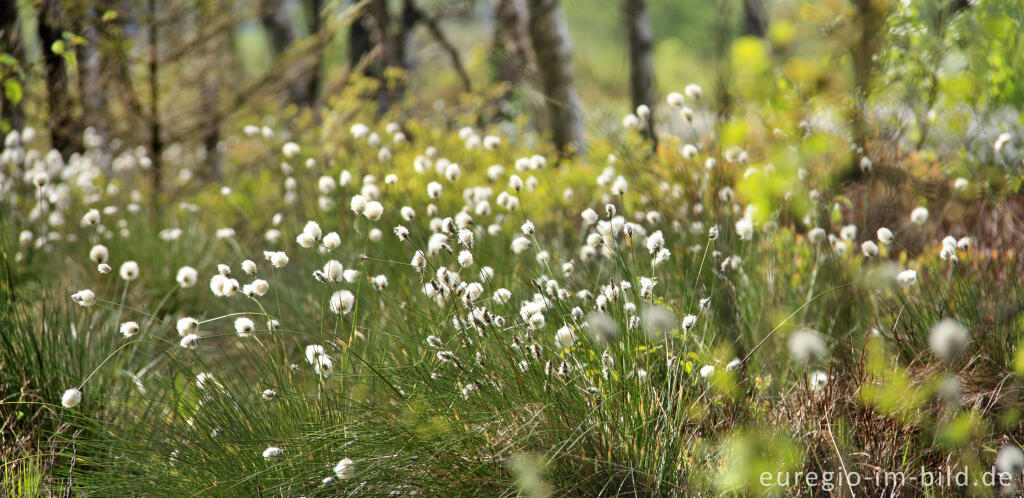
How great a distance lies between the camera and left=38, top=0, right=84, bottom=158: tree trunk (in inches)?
231

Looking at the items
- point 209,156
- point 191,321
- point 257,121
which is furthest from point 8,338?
point 209,156

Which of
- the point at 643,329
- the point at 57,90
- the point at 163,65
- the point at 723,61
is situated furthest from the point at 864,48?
the point at 57,90

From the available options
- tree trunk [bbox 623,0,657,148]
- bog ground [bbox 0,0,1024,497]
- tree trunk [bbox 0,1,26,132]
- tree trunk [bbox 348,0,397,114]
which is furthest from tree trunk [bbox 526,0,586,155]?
tree trunk [bbox 0,1,26,132]

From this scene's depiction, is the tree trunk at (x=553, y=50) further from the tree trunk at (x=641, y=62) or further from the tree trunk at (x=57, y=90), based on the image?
the tree trunk at (x=57, y=90)

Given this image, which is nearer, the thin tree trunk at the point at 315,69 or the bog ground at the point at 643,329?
the bog ground at the point at 643,329

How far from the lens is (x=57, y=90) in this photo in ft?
20.7

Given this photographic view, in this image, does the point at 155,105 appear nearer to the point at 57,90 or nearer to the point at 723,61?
the point at 57,90

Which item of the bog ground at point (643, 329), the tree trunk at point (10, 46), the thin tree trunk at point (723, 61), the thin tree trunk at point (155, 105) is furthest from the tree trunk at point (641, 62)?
the tree trunk at point (10, 46)

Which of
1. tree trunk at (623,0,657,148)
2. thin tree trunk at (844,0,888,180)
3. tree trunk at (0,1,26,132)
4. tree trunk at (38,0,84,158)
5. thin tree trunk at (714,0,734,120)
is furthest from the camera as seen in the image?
tree trunk at (623,0,657,148)

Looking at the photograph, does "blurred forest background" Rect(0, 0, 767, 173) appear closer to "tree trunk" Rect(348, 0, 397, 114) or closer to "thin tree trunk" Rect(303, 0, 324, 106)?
"thin tree trunk" Rect(303, 0, 324, 106)

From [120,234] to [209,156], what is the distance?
11.9ft

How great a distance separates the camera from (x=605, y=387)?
2.31 metres

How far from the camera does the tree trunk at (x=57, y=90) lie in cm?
588

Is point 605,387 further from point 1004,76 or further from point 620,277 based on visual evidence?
point 1004,76
